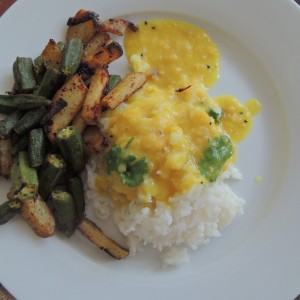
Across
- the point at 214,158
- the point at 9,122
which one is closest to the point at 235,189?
the point at 214,158

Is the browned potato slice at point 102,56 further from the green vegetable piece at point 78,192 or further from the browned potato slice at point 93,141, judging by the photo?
the green vegetable piece at point 78,192

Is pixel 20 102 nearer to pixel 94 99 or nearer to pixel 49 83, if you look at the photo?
pixel 49 83

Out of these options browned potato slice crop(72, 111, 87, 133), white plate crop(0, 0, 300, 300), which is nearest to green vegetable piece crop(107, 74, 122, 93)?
white plate crop(0, 0, 300, 300)

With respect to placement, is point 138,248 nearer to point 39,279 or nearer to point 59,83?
point 39,279

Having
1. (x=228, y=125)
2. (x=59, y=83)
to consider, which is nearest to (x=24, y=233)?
(x=59, y=83)

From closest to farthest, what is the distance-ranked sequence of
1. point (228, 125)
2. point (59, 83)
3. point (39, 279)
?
point (39, 279) < point (59, 83) < point (228, 125)

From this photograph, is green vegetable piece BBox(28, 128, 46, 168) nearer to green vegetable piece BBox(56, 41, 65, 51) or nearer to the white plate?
the white plate

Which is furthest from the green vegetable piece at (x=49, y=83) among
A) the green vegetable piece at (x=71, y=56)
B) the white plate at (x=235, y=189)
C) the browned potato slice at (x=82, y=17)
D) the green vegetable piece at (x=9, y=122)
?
the browned potato slice at (x=82, y=17)
